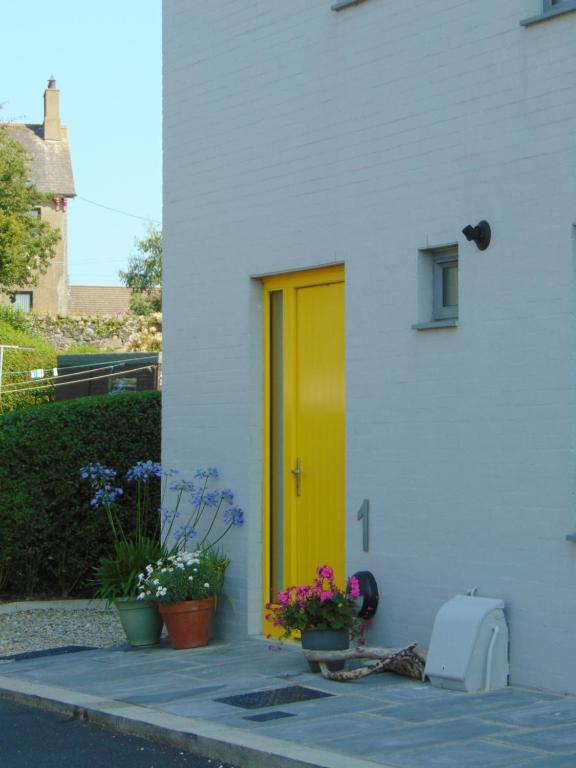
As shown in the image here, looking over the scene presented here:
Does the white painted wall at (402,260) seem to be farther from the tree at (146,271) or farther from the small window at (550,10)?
the tree at (146,271)

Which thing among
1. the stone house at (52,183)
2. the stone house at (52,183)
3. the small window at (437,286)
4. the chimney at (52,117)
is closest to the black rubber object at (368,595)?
the small window at (437,286)

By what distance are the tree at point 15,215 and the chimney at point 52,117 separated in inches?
665

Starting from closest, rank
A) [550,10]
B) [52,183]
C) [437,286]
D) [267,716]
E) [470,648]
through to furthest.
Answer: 1. [267,716]
2. [470,648]
3. [550,10]
4. [437,286]
5. [52,183]

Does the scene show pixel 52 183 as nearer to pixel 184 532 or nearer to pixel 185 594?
pixel 184 532

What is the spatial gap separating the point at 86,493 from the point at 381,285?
4.86 meters

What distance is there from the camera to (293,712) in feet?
21.9

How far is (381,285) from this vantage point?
27.0ft

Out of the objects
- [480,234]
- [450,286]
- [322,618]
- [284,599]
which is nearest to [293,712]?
[322,618]

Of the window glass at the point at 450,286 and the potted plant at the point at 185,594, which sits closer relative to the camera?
the window glass at the point at 450,286

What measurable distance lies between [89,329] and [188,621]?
34.4 m

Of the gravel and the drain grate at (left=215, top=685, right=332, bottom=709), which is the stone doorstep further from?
the drain grate at (left=215, top=685, right=332, bottom=709)

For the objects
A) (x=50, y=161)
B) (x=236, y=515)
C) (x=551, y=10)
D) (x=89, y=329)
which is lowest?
(x=236, y=515)

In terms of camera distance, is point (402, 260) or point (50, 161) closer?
point (402, 260)

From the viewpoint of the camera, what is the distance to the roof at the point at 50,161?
59156 mm
